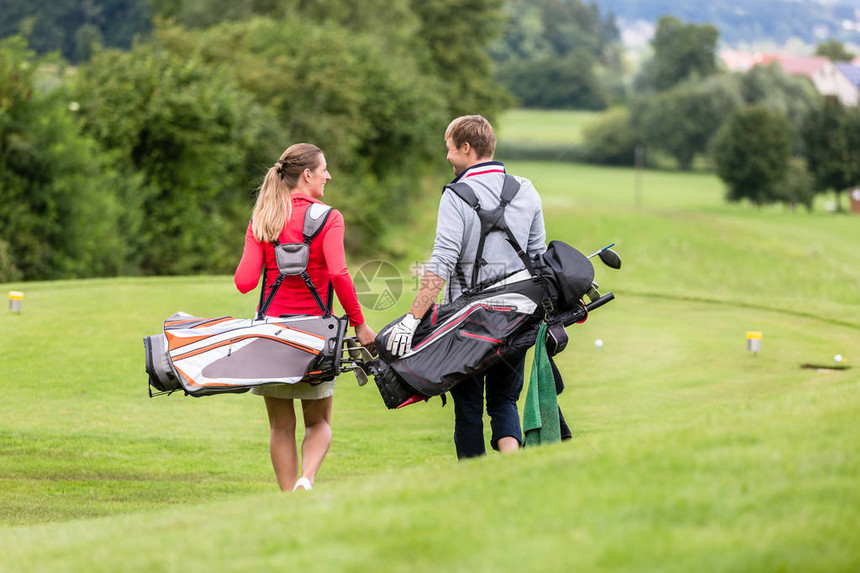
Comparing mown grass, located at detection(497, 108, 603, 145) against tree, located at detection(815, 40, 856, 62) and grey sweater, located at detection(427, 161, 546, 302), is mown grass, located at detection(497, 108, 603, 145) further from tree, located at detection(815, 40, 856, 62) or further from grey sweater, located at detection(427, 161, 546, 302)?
tree, located at detection(815, 40, 856, 62)

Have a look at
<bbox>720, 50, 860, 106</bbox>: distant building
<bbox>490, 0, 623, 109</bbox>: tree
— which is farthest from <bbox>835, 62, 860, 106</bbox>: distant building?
<bbox>490, 0, 623, 109</bbox>: tree

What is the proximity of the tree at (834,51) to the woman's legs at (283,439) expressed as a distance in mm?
91076

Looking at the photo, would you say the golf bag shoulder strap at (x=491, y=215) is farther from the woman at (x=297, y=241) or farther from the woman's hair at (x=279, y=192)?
the woman's hair at (x=279, y=192)

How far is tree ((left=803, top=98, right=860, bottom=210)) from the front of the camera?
6294 centimetres

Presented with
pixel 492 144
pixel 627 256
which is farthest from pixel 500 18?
pixel 492 144

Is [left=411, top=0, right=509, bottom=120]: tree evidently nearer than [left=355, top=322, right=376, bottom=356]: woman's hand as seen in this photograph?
No

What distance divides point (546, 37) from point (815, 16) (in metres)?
36.1

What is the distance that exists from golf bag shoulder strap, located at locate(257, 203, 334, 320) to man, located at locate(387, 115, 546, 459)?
0.44 metres

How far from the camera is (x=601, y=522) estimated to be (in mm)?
3762

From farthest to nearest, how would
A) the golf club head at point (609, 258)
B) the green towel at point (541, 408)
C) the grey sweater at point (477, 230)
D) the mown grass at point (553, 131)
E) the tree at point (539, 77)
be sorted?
1. the tree at point (539, 77)
2. the mown grass at point (553, 131)
3. the golf club head at point (609, 258)
4. the green towel at point (541, 408)
5. the grey sweater at point (477, 230)

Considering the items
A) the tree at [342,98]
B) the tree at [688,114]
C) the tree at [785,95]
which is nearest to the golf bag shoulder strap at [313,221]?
the tree at [342,98]

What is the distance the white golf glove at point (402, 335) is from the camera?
554 centimetres

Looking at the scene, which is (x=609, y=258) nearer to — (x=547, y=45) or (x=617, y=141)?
(x=617, y=141)

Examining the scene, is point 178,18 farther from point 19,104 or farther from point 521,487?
point 521,487
